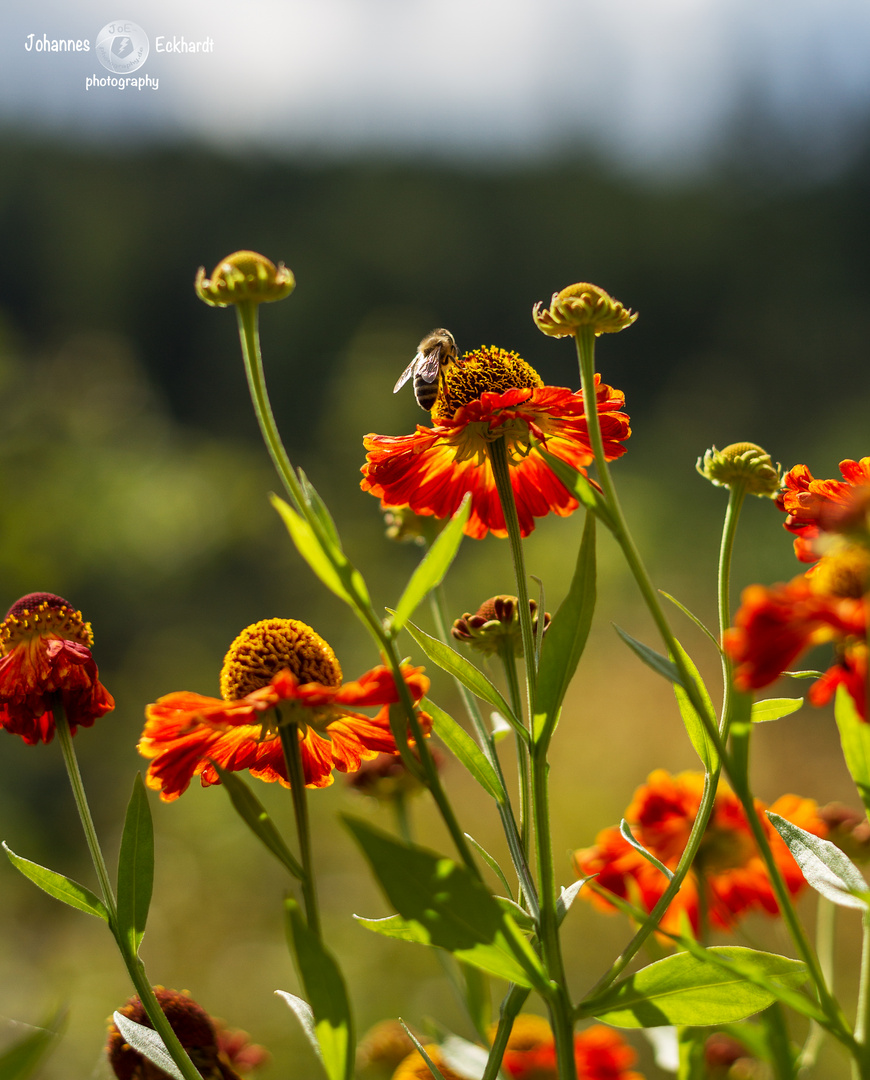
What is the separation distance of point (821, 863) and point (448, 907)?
164 mm

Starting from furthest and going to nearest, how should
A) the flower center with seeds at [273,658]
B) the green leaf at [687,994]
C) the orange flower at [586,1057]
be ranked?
the orange flower at [586,1057]
the flower center with seeds at [273,658]
the green leaf at [687,994]

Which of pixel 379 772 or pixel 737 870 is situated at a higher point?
pixel 379 772

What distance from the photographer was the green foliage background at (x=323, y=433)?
2951 mm

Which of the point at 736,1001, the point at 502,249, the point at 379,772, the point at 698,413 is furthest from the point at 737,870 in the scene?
the point at 502,249

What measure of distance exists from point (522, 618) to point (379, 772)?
446 millimetres

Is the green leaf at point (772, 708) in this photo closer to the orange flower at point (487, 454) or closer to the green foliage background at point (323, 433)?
the orange flower at point (487, 454)

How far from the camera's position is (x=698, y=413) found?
10.5 metres

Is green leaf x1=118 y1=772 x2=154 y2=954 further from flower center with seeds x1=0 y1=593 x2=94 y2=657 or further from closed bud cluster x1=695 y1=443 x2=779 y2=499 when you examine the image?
closed bud cluster x1=695 y1=443 x2=779 y2=499

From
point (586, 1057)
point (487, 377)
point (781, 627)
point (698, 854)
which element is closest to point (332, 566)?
point (781, 627)

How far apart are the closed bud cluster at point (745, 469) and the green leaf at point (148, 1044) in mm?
324

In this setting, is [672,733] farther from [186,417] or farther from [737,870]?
[186,417]

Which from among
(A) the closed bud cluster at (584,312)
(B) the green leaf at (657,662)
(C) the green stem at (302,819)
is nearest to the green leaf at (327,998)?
(C) the green stem at (302,819)

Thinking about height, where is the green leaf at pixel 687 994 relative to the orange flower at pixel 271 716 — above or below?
below

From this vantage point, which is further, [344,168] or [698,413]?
[344,168]
